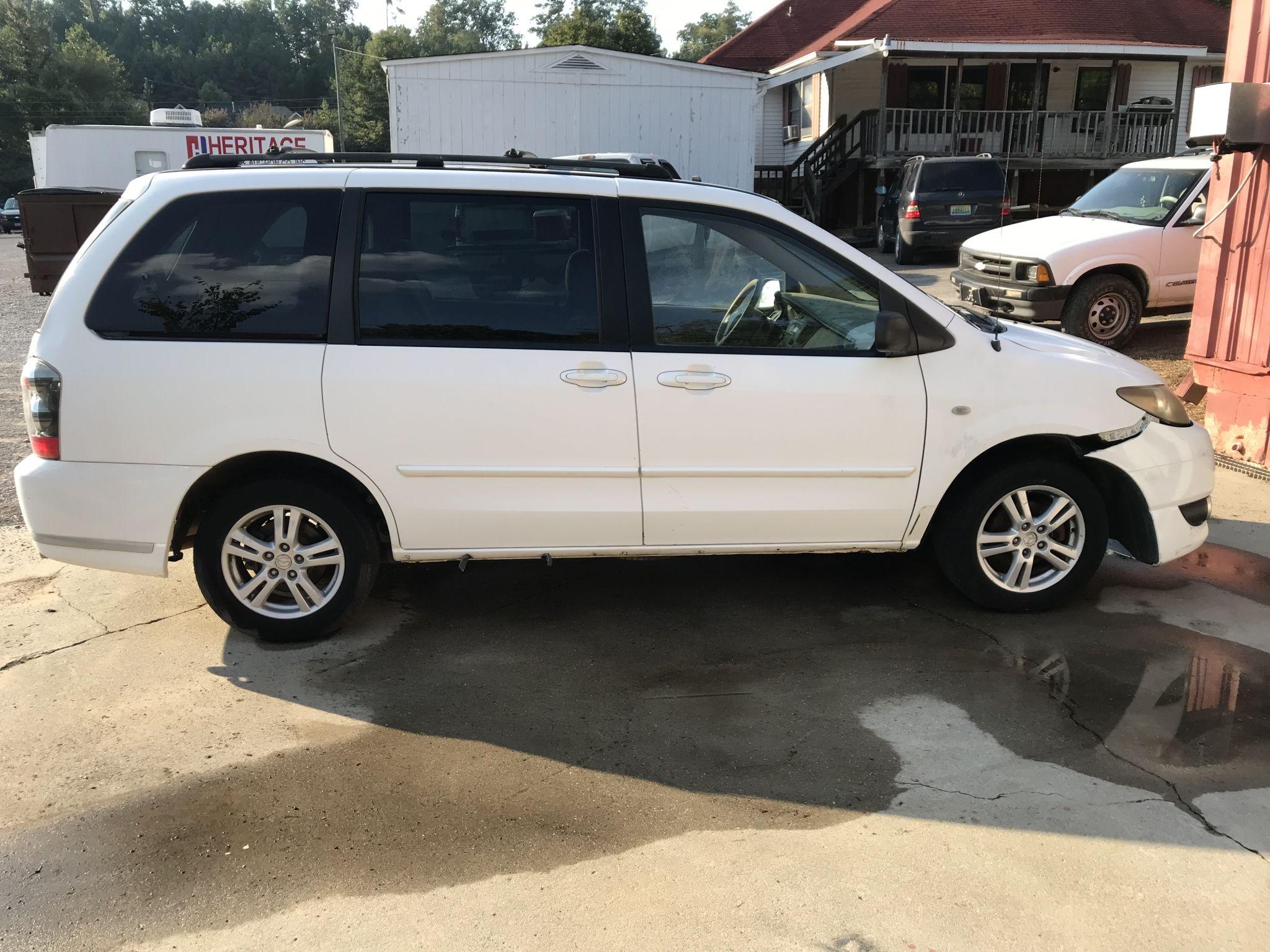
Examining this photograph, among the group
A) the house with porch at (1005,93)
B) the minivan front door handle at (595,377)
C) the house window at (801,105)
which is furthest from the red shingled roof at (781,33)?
the minivan front door handle at (595,377)

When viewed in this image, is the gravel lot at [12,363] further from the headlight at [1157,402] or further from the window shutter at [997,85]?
the window shutter at [997,85]

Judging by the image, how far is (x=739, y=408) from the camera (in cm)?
434

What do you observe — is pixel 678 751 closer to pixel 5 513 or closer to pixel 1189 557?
pixel 1189 557

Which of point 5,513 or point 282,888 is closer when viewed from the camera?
point 282,888

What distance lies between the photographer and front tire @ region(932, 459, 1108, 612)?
4629 mm

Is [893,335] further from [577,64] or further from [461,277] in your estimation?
[577,64]

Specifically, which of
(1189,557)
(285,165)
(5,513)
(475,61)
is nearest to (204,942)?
(285,165)

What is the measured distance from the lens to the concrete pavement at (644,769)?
2.88 metres

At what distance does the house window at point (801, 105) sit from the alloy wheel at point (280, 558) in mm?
28097

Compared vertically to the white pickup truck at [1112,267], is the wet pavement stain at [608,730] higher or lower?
lower

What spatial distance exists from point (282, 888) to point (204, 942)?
0.26 metres

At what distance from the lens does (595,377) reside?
427 centimetres

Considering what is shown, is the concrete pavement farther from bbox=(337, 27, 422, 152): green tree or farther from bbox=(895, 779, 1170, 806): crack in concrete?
bbox=(337, 27, 422, 152): green tree

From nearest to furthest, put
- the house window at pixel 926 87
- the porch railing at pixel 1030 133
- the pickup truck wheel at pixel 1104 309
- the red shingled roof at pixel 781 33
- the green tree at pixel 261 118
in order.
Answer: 1. the pickup truck wheel at pixel 1104 309
2. the porch railing at pixel 1030 133
3. the house window at pixel 926 87
4. the red shingled roof at pixel 781 33
5. the green tree at pixel 261 118
